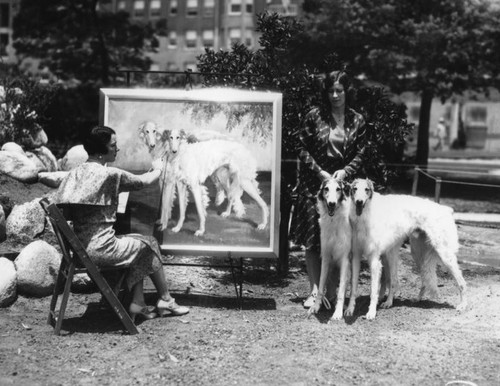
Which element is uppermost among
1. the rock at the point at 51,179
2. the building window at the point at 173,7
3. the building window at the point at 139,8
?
the building window at the point at 173,7

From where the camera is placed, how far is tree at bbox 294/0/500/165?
54.6 feet

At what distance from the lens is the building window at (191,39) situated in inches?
2144

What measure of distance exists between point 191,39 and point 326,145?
50.1 meters

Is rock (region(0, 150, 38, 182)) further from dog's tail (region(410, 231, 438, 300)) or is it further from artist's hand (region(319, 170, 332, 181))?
dog's tail (region(410, 231, 438, 300))

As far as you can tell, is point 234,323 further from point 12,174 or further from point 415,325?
point 12,174

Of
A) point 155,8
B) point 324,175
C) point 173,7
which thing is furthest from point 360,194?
point 173,7

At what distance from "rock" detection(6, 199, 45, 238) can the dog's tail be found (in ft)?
13.6

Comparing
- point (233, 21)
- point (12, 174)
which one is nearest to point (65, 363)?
point (12, 174)

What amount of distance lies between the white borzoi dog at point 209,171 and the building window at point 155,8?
157 feet

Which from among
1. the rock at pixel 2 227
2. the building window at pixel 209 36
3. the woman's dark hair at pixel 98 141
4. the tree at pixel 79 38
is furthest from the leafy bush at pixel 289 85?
the building window at pixel 209 36

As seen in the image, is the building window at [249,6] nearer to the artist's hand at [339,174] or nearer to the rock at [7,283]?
the artist's hand at [339,174]

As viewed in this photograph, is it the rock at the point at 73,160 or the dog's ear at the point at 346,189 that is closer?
the dog's ear at the point at 346,189

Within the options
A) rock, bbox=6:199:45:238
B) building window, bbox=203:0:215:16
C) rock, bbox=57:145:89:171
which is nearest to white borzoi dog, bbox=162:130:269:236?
rock, bbox=6:199:45:238

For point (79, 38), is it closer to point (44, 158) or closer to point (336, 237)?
point (44, 158)
